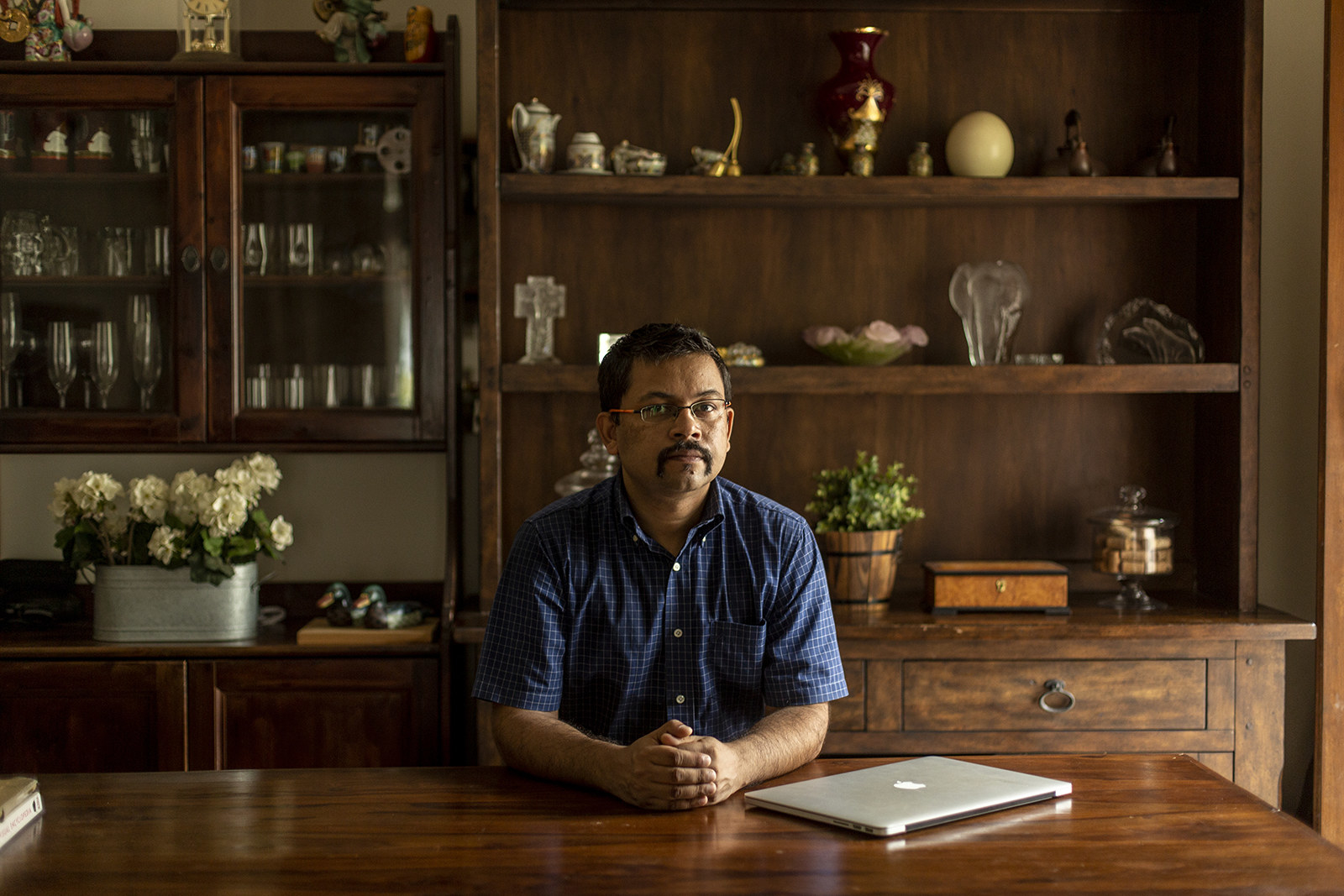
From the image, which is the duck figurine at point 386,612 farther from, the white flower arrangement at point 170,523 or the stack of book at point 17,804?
the stack of book at point 17,804

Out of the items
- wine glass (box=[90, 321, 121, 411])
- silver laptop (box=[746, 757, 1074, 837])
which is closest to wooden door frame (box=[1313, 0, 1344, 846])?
silver laptop (box=[746, 757, 1074, 837])

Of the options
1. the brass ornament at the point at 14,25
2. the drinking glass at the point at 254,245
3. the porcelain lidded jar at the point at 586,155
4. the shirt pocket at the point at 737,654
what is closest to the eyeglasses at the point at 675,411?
the shirt pocket at the point at 737,654

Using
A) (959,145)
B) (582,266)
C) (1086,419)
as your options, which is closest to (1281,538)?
(1086,419)

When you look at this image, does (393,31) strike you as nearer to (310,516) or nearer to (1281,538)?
(310,516)

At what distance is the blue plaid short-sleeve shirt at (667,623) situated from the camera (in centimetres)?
185

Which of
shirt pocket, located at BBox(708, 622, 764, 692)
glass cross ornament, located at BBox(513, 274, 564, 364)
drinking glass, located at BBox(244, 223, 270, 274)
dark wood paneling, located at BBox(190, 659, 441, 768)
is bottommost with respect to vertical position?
dark wood paneling, located at BBox(190, 659, 441, 768)

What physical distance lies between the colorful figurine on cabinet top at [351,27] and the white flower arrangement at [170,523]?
3.40ft

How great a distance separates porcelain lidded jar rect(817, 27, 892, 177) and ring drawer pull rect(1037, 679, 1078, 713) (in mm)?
1264

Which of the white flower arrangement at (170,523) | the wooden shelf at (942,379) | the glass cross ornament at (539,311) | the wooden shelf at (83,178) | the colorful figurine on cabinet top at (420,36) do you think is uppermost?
the colorful figurine on cabinet top at (420,36)

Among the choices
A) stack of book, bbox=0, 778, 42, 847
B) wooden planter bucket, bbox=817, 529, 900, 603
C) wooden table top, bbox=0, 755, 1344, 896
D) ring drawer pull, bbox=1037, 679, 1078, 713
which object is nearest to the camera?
wooden table top, bbox=0, 755, 1344, 896

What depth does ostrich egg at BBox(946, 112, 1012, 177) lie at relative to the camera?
2770 mm

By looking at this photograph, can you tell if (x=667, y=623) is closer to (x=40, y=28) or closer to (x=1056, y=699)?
(x=1056, y=699)

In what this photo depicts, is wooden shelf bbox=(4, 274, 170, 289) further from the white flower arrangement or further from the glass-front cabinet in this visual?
the white flower arrangement

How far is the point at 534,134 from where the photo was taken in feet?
8.94
